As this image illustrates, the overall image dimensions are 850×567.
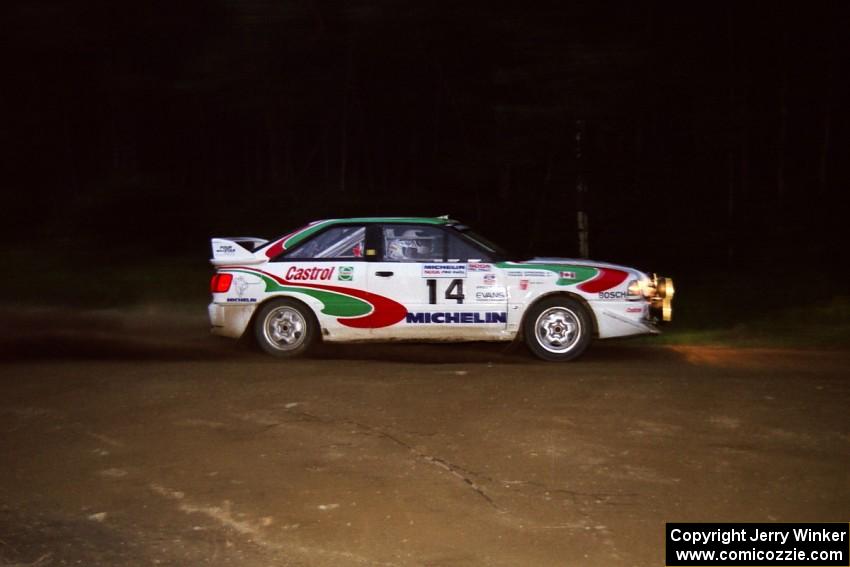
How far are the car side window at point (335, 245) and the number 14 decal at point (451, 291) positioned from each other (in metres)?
0.87

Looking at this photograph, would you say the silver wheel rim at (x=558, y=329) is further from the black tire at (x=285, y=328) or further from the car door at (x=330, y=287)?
the black tire at (x=285, y=328)

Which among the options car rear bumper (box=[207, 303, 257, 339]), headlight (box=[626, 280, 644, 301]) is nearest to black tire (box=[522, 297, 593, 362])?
headlight (box=[626, 280, 644, 301])

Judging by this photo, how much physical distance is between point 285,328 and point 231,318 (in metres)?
0.60

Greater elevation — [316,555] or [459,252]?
[459,252]

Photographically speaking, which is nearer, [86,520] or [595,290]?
[86,520]

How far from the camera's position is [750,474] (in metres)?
6.10

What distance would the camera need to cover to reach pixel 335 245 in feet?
35.5

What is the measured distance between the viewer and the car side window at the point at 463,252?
10.5 meters

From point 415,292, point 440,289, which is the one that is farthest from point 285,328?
point 440,289

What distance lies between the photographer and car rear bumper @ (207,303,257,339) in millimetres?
10742

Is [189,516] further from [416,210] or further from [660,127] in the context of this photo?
[416,210]

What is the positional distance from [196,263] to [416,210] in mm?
9715

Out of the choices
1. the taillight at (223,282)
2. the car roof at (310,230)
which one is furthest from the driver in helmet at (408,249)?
the taillight at (223,282)

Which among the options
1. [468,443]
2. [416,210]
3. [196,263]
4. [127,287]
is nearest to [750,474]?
[468,443]
